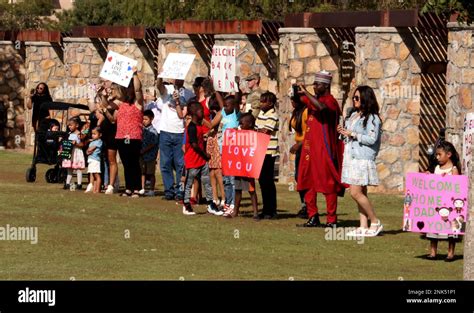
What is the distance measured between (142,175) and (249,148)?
459cm

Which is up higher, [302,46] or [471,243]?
[302,46]

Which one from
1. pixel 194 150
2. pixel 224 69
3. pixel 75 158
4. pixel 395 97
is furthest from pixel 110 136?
pixel 395 97

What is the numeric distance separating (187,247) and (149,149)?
Answer: 7.68 meters

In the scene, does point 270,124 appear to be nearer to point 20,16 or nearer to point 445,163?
point 445,163

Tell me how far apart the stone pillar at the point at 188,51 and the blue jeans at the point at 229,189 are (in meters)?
9.58

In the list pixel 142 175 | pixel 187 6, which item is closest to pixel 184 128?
pixel 142 175

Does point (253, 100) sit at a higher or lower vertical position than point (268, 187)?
higher

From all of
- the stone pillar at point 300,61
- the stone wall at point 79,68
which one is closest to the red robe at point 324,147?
the stone pillar at point 300,61

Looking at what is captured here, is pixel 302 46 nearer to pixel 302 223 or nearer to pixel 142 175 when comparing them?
pixel 142 175

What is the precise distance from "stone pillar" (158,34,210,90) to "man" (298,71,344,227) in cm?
1176

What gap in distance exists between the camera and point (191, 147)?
21812 millimetres

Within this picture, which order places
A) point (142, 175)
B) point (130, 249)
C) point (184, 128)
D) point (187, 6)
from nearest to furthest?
point (130, 249)
point (184, 128)
point (142, 175)
point (187, 6)

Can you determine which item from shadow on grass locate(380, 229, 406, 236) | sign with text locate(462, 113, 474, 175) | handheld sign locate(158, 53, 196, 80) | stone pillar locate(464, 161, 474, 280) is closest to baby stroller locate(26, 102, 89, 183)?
handheld sign locate(158, 53, 196, 80)

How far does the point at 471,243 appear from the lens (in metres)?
13.8
